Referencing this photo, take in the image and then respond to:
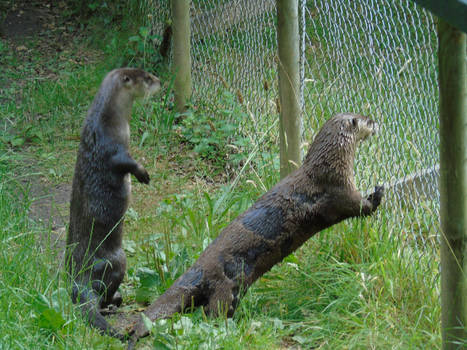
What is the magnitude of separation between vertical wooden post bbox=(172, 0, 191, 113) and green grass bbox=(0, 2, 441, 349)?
0.47ft

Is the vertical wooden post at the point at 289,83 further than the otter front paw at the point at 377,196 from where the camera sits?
Yes

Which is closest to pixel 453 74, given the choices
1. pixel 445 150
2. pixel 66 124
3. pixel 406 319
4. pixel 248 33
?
pixel 445 150

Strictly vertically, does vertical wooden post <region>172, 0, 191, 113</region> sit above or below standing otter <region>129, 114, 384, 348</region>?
above

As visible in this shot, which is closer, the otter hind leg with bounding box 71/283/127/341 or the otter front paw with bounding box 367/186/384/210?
the otter hind leg with bounding box 71/283/127/341

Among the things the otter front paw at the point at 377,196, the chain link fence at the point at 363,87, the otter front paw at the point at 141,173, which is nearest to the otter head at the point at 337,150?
the otter front paw at the point at 377,196

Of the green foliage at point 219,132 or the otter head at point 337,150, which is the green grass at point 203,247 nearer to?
the green foliage at point 219,132

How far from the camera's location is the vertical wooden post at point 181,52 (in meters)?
5.41

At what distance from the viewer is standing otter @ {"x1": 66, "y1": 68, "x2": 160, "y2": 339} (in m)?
3.34

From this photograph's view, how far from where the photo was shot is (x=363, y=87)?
4418 millimetres

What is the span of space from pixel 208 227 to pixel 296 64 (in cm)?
104

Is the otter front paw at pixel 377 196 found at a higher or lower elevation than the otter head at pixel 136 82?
lower

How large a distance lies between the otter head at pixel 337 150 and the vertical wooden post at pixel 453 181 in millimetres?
950

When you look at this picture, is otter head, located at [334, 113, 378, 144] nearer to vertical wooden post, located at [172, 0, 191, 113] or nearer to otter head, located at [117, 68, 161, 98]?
otter head, located at [117, 68, 161, 98]

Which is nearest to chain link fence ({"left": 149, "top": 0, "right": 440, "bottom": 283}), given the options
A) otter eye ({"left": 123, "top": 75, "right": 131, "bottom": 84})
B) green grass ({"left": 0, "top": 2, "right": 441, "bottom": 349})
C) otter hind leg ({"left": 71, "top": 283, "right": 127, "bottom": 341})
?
green grass ({"left": 0, "top": 2, "right": 441, "bottom": 349})
